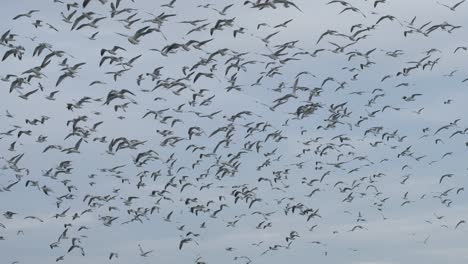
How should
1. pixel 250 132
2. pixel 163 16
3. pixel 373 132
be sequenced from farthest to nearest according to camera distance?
pixel 373 132
pixel 250 132
pixel 163 16

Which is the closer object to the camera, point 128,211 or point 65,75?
point 65,75

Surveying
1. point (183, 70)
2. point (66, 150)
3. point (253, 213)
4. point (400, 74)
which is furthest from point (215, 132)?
point (253, 213)

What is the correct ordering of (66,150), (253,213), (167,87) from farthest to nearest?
1. (253,213)
2. (66,150)
3. (167,87)

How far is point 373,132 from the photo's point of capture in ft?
270

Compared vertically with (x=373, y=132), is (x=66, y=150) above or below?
below

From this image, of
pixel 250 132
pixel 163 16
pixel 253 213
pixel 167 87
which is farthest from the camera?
pixel 253 213

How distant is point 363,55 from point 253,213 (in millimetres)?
26174

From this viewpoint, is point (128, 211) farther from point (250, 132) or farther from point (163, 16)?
point (163, 16)

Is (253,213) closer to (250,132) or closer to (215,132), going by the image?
(250,132)

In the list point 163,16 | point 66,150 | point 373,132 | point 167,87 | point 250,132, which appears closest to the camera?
point 163,16

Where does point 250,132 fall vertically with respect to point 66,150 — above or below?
above

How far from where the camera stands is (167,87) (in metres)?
62.0

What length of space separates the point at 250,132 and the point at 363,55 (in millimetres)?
11823

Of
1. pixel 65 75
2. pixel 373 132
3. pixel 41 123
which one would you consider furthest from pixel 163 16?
pixel 373 132
